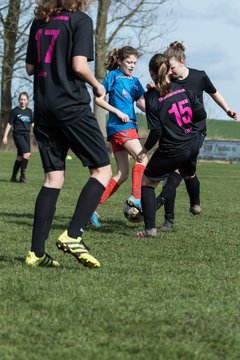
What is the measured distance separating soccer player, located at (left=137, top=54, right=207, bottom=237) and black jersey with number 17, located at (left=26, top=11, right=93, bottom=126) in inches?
68.0

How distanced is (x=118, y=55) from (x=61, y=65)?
3222mm

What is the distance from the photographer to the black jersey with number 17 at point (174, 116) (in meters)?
6.83

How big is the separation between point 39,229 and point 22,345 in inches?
74.9

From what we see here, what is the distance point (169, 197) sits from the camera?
8.09 m

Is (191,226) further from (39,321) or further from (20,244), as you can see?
(39,321)

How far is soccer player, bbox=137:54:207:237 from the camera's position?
682 cm

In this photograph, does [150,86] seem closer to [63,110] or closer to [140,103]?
[140,103]

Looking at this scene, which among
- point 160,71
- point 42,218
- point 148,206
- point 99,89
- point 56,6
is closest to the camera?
point 56,6

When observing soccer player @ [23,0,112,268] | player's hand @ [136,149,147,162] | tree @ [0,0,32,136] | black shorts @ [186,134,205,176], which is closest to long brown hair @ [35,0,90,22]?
soccer player @ [23,0,112,268]

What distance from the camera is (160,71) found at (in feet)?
22.4

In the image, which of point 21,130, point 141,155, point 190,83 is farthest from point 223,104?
point 21,130

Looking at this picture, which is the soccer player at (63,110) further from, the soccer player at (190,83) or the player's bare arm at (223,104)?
the player's bare arm at (223,104)

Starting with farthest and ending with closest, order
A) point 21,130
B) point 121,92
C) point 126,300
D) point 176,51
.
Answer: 1. point 21,130
2. point 121,92
3. point 176,51
4. point 126,300

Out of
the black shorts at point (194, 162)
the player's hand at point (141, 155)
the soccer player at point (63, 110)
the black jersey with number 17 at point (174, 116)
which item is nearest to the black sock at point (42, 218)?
the soccer player at point (63, 110)
